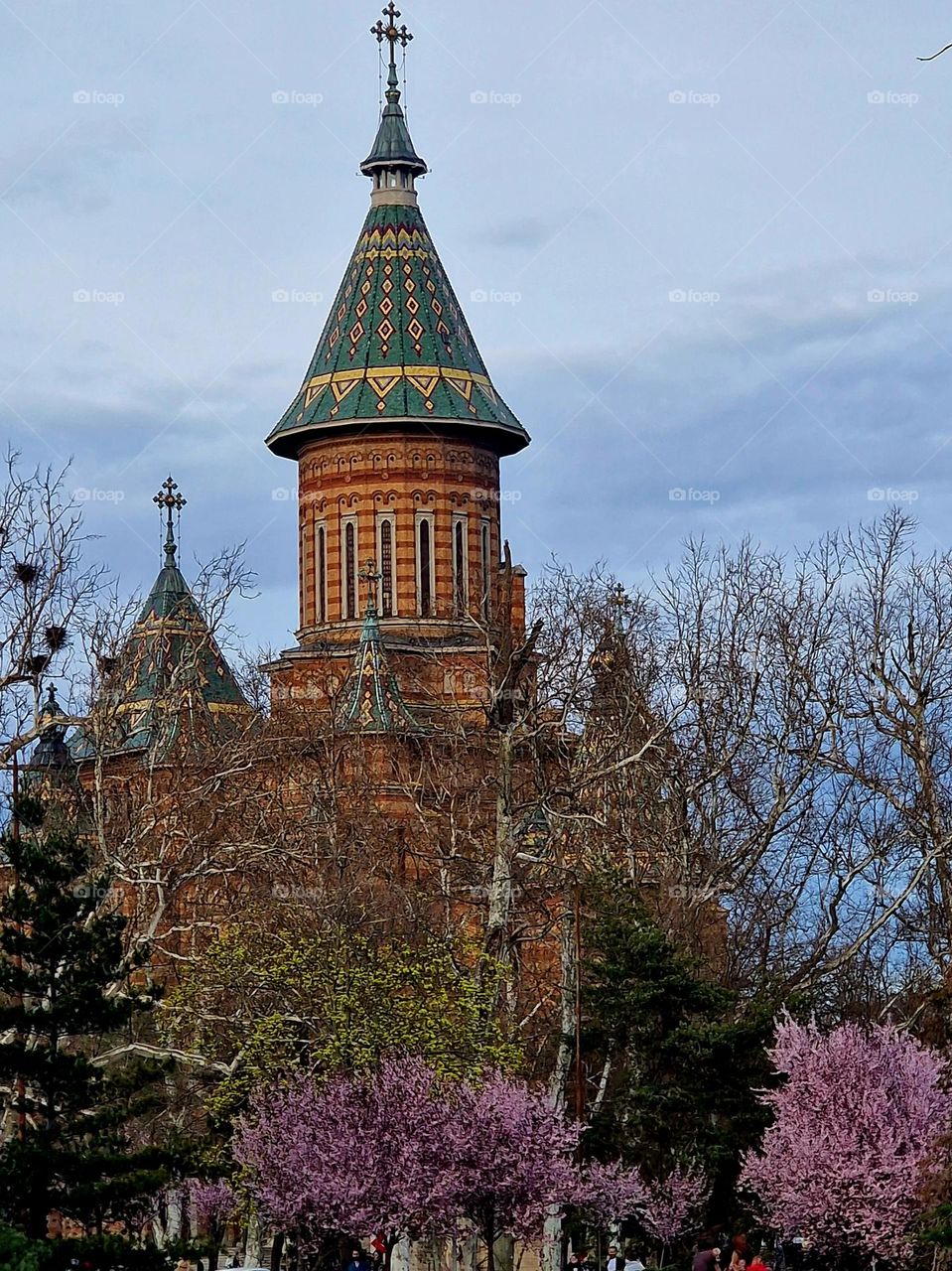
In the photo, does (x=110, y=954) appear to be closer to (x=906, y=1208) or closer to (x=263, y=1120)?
(x=263, y=1120)

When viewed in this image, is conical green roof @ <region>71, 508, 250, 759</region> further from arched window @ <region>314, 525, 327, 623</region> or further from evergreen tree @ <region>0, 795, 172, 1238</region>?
arched window @ <region>314, 525, 327, 623</region>

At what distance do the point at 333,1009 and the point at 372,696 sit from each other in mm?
20052

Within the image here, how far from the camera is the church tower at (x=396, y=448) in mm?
63594

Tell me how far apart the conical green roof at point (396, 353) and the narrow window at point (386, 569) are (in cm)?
264

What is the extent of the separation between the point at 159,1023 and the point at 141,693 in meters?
23.4

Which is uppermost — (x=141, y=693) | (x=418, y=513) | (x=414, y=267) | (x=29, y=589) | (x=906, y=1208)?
(x=414, y=267)

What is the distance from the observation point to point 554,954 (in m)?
51.3

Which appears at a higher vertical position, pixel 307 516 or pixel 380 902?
pixel 307 516

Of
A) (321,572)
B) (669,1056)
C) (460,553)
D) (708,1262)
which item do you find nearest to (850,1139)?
(669,1056)

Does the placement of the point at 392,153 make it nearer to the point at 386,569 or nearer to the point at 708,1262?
the point at 386,569

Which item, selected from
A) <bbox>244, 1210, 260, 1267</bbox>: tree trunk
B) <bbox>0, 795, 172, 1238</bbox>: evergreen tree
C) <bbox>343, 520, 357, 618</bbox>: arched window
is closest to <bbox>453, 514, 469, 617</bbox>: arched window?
<bbox>343, 520, 357, 618</bbox>: arched window

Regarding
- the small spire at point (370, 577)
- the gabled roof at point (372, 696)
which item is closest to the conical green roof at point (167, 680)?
the gabled roof at point (372, 696)

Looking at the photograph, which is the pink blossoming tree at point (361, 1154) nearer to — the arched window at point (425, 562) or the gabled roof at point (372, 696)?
the gabled roof at point (372, 696)

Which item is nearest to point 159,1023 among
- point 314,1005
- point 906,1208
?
point 314,1005
